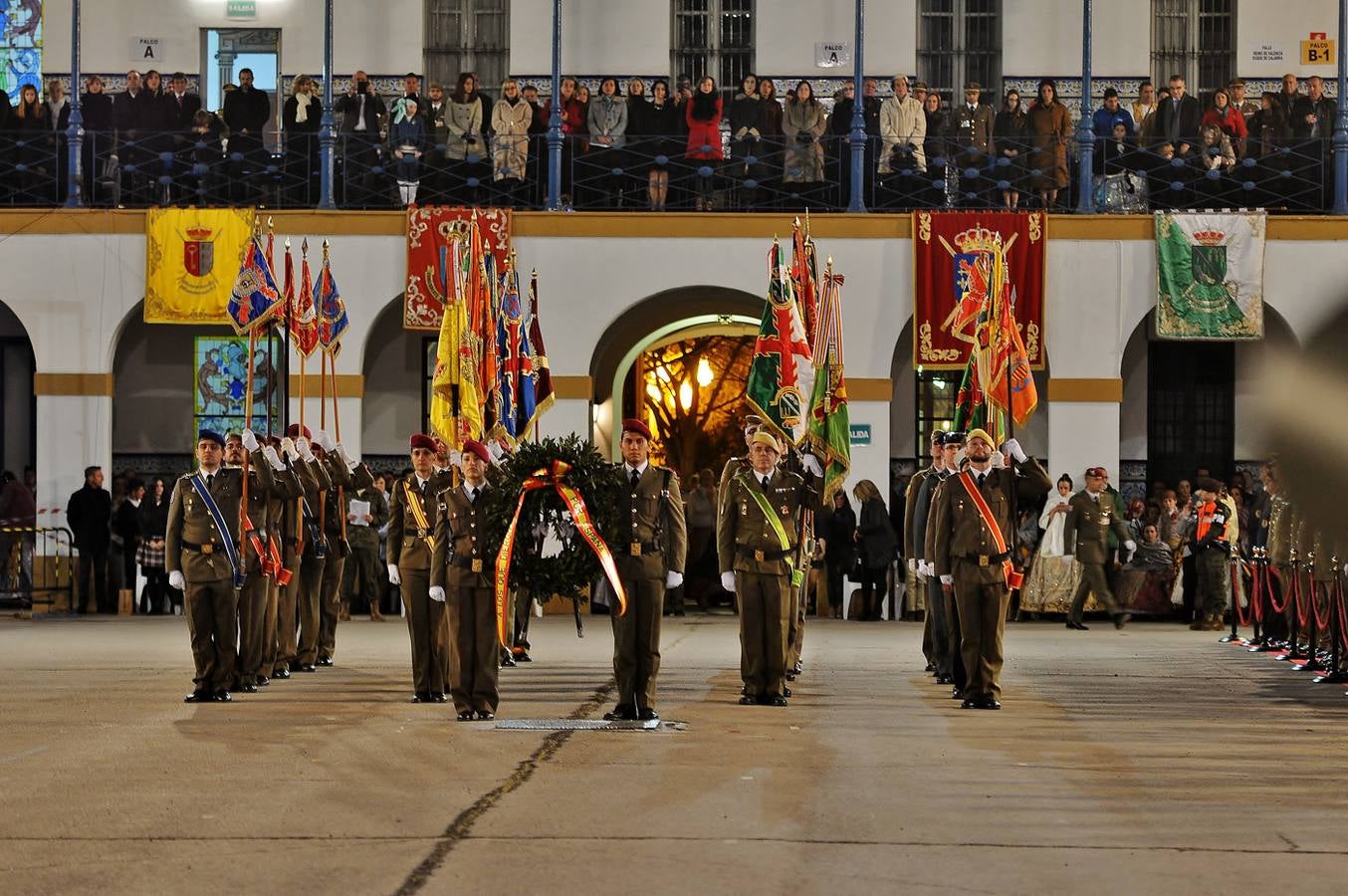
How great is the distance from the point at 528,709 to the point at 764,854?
593cm

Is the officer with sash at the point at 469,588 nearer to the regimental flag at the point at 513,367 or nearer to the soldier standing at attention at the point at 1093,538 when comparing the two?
the regimental flag at the point at 513,367

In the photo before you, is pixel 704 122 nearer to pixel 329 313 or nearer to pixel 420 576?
pixel 329 313

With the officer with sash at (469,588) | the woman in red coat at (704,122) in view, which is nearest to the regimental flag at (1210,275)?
the woman in red coat at (704,122)

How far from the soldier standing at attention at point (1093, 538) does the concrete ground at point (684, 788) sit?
22.4ft

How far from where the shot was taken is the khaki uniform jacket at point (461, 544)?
1362cm

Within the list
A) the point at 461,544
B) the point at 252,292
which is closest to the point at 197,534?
the point at 461,544

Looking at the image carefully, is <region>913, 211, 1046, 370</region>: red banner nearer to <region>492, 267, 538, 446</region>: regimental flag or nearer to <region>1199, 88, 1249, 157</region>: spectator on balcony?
<region>1199, 88, 1249, 157</region>: spectator on balcony

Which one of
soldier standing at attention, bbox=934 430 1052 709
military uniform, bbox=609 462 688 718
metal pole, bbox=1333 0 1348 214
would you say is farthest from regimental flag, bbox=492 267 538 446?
metal pole, bbox=1333 0 1348 214

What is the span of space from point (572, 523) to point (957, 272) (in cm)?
1323

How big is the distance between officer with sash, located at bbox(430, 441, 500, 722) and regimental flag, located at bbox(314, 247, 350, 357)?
910cm

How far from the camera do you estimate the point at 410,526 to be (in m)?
15.4

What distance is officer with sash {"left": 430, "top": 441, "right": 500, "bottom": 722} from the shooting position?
44.2 feet

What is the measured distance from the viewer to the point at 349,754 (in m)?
11.3

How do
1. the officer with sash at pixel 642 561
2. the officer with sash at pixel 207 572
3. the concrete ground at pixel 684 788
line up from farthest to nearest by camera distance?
the officer with sash at pixel 207 572 < the officer with sash at pixel 642 561 < the concrete ground at pixel 684 788
